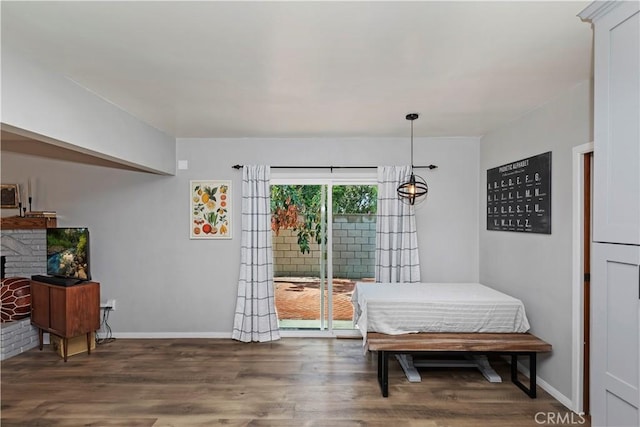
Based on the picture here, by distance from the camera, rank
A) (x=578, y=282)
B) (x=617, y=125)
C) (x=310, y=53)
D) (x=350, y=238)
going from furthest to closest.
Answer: (x=350, y=238)
(x=578, y=282)
(x=310, y=53)
(x=617, y=125)

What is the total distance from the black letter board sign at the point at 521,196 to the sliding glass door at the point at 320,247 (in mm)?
1387

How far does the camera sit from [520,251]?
3605 millimetres

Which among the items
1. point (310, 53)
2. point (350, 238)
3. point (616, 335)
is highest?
point (310, 53)

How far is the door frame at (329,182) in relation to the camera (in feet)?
15.3

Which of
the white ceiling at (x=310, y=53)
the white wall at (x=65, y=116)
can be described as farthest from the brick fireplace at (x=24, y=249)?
the white ceiling at (x=310, y=53)

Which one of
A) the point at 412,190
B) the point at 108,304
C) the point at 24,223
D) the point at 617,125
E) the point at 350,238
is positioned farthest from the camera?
the point at 350,238

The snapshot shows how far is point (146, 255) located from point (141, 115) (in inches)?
73.9

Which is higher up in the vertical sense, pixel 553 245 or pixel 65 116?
pixel 65 116

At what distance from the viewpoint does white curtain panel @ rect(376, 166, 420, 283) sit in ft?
14.7

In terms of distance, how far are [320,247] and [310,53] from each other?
9.59 ft

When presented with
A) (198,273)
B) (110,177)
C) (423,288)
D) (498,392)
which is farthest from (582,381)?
(110,177)

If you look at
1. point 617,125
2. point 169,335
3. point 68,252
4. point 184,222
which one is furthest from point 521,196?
point 68,252

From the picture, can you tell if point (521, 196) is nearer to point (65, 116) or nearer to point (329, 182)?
point (329, 182)

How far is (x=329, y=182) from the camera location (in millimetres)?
4695
